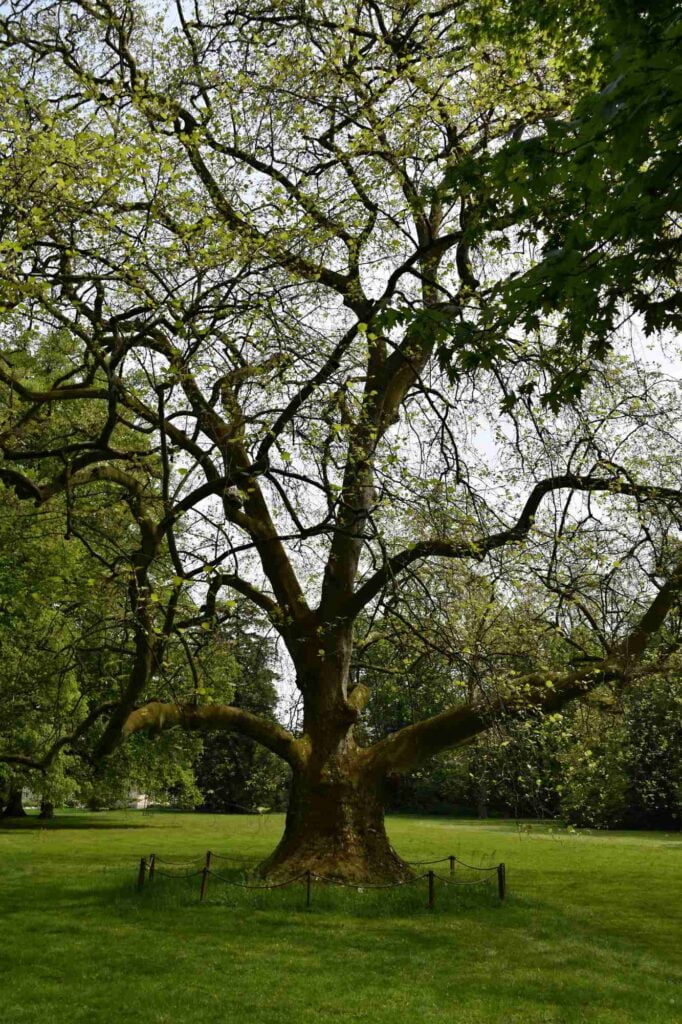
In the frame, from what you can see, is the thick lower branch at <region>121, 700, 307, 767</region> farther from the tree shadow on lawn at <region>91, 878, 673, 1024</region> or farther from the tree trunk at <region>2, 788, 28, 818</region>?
the tree trunk at <region>2, 788, 28, 818</region>

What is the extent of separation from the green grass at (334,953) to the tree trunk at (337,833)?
0.54 metres

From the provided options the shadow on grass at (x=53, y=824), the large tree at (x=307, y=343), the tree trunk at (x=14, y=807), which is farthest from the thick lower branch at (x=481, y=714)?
the tree trunk at (x=14, y=807)

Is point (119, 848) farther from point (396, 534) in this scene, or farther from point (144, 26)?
point (144, 26)

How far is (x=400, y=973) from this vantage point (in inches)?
386

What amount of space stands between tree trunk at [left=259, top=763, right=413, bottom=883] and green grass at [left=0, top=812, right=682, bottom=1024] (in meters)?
0.54

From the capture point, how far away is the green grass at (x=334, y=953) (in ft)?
27.7

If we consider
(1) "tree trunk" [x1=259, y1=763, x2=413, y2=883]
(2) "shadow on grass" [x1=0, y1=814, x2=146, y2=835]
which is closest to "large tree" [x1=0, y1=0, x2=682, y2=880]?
(1) "tree trunk" [x1=259, y1=763, x2=413, y2=883]

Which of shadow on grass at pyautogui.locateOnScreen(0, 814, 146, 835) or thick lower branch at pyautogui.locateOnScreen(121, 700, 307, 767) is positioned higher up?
thick lower branch at pyautogui.locateOnScreen(121, 700, 307, 767)

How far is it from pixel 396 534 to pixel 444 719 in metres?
3.64

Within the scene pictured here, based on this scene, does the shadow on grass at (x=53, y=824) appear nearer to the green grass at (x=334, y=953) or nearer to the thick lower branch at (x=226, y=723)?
the green grass at (x=334, y=953)

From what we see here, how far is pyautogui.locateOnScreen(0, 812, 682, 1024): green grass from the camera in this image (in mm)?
8430

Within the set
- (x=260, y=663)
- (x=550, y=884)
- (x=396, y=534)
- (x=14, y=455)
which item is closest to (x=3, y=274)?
(x=14, y=455)

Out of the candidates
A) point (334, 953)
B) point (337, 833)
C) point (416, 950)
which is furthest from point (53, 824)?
point (416, 950)

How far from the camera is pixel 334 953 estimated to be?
10.7m
